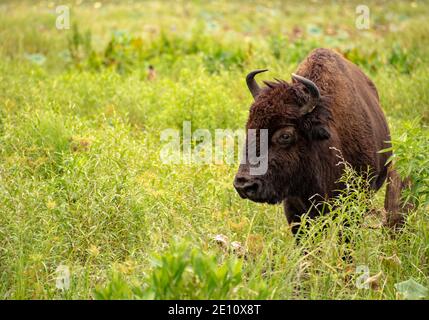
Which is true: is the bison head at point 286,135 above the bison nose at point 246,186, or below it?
above

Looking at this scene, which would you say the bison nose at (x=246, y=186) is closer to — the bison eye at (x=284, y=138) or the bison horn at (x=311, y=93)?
the bison eye at (x=284, y=138)

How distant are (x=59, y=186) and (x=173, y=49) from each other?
743 centimetres

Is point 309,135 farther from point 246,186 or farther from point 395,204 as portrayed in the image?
point 395,204

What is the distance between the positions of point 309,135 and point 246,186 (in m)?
0.77

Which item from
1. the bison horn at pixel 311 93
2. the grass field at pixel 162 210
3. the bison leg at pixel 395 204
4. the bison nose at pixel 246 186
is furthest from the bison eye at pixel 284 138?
the bison leg at pixel 395 204

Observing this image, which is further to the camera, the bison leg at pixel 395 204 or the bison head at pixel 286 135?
the bison leg at pixel 395 204

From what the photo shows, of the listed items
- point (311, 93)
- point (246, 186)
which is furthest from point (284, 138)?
point (246, 186)

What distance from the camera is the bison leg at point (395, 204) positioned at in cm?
605

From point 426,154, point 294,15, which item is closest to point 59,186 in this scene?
point 426,154

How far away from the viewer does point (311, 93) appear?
5.72m

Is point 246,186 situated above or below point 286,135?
below

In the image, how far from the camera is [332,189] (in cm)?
607

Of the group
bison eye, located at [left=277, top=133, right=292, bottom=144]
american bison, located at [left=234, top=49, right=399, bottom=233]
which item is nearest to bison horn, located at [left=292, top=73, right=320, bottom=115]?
american bison, located at [left=234, top=49, right=399, bottom=233]

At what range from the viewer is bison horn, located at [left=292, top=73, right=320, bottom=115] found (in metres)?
5.70
